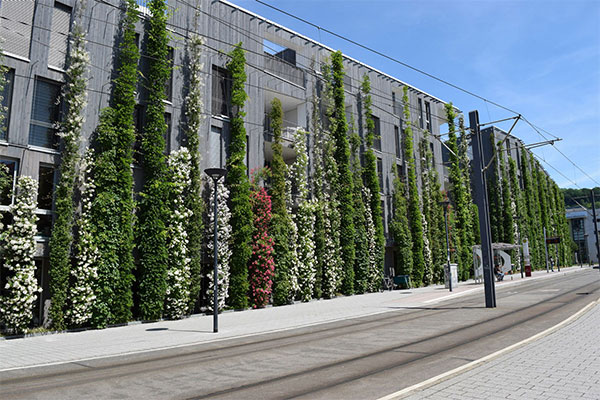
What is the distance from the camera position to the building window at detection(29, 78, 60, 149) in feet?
49.0

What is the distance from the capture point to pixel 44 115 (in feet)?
50.0

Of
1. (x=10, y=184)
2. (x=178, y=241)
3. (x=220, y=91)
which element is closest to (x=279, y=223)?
(x=178, y=241)

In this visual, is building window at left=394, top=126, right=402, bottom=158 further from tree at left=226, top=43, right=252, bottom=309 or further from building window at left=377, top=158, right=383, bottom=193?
tree at left=226, top=43, right=252, bottom=309

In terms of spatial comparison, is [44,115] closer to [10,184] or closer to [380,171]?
[10,184]

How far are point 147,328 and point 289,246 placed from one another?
871cm

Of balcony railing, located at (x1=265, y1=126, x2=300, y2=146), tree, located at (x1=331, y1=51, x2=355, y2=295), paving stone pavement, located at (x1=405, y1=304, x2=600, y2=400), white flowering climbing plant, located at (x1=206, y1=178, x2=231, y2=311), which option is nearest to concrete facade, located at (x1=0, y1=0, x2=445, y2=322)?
balcony railing, located at (x1=265, y1=126, x2=300, y2=146)

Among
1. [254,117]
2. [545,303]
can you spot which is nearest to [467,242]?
[545,303]

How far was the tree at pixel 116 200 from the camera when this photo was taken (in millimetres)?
14883

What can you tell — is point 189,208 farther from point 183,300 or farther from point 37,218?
point 37,218

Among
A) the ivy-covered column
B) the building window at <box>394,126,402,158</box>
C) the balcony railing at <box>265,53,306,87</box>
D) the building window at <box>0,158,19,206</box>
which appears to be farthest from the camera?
the building window at <box>394,126,402,158</box>

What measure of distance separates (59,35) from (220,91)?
7.38m

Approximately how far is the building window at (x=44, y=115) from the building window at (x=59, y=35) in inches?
36.1

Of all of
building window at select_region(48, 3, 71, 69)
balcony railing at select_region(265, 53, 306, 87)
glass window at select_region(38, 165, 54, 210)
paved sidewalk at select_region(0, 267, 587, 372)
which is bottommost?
paved sidewalk at select_region(0, 267, 587, 372)

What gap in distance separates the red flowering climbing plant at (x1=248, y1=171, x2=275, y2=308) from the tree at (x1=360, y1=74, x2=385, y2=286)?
9441mm
